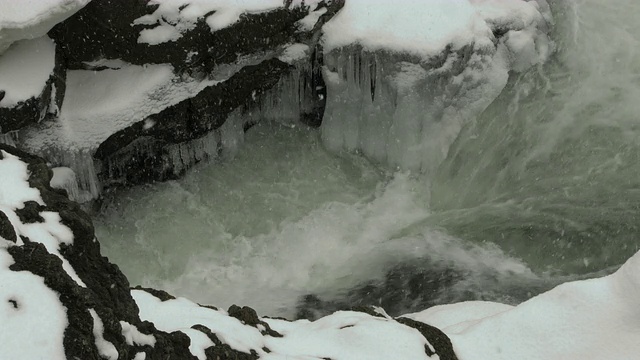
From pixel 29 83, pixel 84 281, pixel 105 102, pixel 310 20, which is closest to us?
pixel 84 281

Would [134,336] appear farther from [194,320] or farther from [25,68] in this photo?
[25,68]

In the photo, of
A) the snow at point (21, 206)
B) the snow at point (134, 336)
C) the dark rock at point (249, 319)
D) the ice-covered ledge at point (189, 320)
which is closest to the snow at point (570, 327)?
the ice-covered ledge at point (189, 320)

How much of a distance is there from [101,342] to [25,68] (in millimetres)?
4501

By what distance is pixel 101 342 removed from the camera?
281 centimetres

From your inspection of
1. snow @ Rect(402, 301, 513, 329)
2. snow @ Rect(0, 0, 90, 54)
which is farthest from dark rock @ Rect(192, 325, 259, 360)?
snow @ Rect(0, 0, 90, 54)

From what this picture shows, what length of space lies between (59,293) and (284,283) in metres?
4.56

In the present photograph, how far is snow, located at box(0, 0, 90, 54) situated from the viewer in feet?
19.8

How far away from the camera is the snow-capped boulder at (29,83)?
640 cm

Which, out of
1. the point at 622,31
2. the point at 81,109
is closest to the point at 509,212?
the point at 622,31

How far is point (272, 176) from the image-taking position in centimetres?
829

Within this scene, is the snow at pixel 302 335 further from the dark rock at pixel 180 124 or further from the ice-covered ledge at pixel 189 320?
the dark rock at pixel 180 124

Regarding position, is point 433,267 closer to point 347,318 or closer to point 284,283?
point 284,283

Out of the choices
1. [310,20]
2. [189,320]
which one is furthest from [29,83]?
[189,320]

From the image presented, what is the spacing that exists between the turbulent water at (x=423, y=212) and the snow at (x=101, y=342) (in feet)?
13.3
